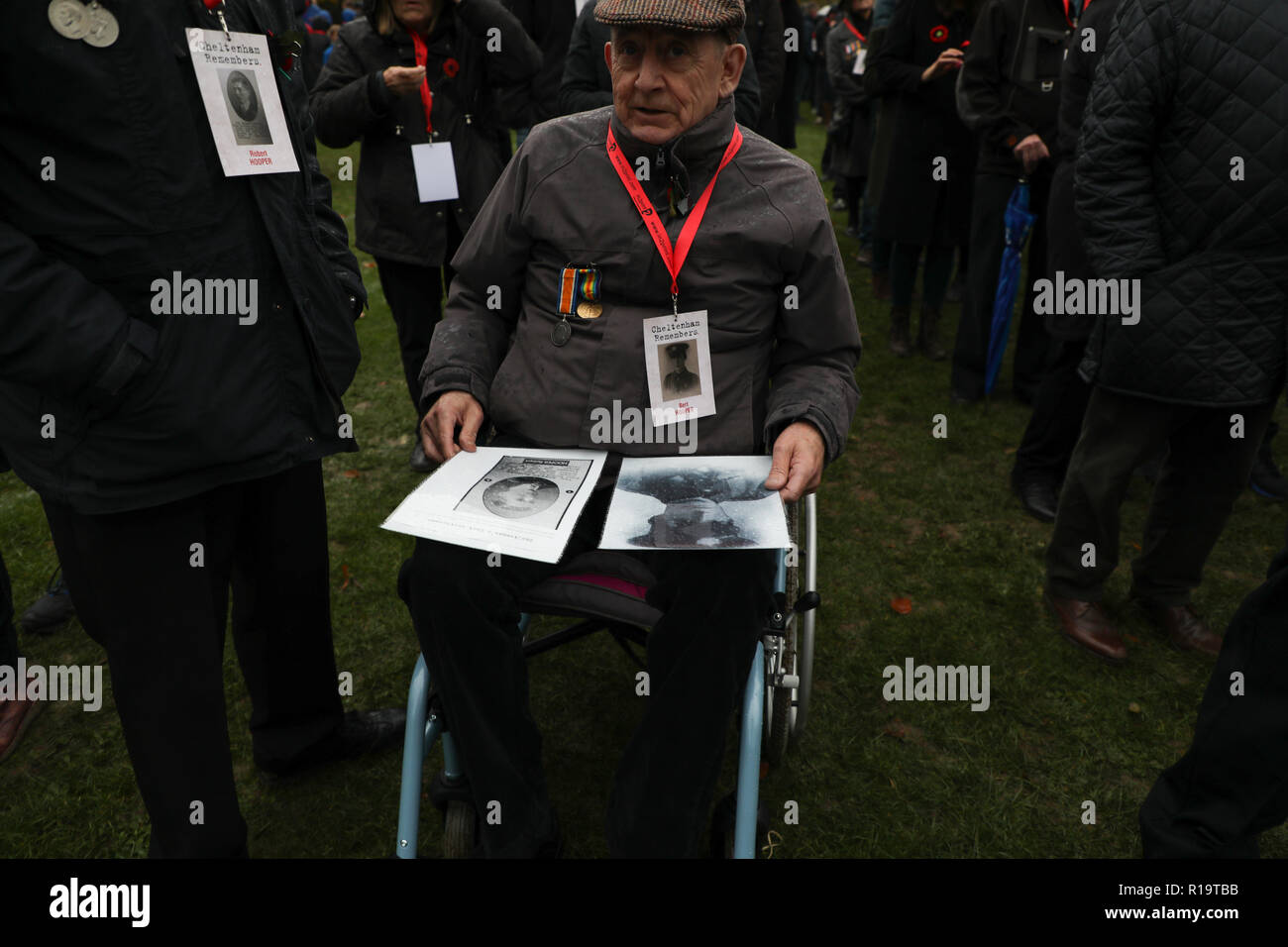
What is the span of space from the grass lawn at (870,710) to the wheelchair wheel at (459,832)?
0.18 meters

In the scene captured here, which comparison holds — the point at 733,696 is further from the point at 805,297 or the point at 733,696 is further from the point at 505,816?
the point at 805,297

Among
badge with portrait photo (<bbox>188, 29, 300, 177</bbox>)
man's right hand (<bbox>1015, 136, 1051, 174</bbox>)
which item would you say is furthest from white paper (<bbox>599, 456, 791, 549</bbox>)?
man's right hand (<bbox>1015, 136, 1051, 174</bbox>)

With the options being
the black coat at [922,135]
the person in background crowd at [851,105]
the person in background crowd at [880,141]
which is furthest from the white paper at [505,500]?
the person in background crowd at [851,105]

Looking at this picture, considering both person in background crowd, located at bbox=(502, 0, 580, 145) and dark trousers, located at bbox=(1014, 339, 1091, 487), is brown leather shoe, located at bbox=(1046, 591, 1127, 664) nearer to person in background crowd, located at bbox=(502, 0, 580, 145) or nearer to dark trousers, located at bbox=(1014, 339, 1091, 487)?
dark trousers, located at bbox=(1014, 339, 1091, 487)

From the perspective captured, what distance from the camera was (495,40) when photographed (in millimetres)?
3553

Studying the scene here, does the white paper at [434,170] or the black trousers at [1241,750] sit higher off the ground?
the white paper at [434,170]

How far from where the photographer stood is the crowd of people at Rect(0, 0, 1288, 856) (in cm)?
157

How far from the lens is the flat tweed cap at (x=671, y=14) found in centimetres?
196

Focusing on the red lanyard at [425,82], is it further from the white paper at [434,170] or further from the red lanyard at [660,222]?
the red lanyard at [660,222]

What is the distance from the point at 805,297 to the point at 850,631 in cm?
149

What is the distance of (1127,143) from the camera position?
261cm

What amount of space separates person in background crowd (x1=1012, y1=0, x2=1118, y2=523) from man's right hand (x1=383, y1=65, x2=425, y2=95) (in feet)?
7.68

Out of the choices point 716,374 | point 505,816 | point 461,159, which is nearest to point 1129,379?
point 716,374

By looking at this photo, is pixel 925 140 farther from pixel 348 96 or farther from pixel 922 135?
pixel 348 96
